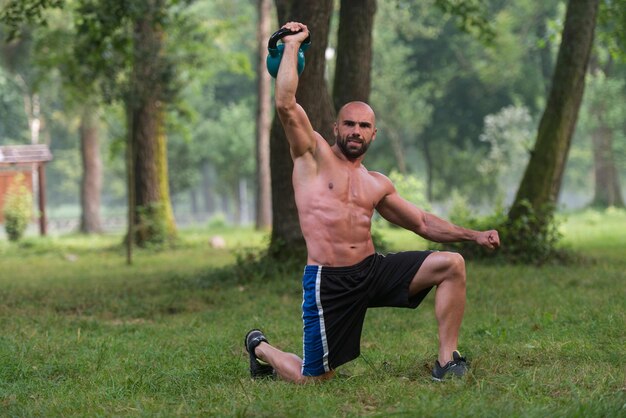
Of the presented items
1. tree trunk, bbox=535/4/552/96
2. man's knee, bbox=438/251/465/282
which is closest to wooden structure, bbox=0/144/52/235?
man's knee, bbox=438/251/465/282

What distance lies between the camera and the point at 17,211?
2314cm

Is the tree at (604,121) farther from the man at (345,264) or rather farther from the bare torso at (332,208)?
the bare torso at (332,208)

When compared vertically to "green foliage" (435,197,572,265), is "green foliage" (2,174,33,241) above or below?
below

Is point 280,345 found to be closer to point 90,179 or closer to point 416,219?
point 416,219

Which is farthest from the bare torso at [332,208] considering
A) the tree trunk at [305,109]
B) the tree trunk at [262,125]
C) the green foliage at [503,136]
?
the green foliage at [503,136]

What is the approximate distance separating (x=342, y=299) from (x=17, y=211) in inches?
767

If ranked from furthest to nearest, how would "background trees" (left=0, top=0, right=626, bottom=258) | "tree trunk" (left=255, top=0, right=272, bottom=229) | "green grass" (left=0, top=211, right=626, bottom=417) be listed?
"tree trunk" (left=255, top=0, right=272, bottom=229) < "background trees" (left=0, top=0, right=626, bottom=258) < "green grass" (left=0, top=211, right=626, bottom=417)

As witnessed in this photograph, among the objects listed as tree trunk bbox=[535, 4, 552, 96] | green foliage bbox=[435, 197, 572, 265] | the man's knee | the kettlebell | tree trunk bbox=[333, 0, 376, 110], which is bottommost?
green foliage bbox=[435, 197, 572, 265]

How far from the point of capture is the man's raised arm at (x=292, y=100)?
17.2 feet

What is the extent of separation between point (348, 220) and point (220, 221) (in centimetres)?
2991

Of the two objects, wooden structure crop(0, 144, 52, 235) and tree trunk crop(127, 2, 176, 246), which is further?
wooden structure crop(0, 144, 52, 235)

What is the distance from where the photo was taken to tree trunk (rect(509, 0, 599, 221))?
13.1 m

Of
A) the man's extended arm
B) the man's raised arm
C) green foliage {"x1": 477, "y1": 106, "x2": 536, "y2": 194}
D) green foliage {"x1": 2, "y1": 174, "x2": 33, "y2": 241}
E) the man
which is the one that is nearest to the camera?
the man's raised arm

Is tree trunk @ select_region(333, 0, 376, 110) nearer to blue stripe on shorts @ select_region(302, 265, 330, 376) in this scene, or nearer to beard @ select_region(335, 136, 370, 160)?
beard @ select_region(335, 136, 370, 160)
